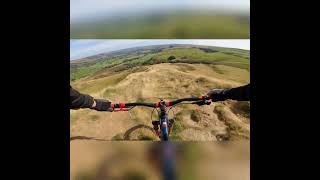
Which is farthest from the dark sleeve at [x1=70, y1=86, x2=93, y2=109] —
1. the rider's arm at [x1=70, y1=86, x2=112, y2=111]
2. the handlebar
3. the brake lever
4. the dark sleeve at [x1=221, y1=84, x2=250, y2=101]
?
the dark sleeve at [x1=221, y1=84, x2=250, y2=101]

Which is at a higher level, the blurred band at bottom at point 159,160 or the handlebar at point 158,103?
the handlebar at point 158,103

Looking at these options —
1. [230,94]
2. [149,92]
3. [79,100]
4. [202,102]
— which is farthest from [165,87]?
[79,100]

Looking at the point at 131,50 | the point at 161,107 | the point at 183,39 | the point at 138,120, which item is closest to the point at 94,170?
the point at 138,120

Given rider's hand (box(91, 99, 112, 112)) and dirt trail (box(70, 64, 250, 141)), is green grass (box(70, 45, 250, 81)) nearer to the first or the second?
dirt trail (box(70, 64, 250, 141))

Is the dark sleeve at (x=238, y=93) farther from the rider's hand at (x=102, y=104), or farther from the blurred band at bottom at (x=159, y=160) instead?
the rider's hand at (x=102, y=104)

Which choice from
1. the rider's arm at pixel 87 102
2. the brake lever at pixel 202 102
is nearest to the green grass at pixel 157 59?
the rider's arm at pixel 87 102
